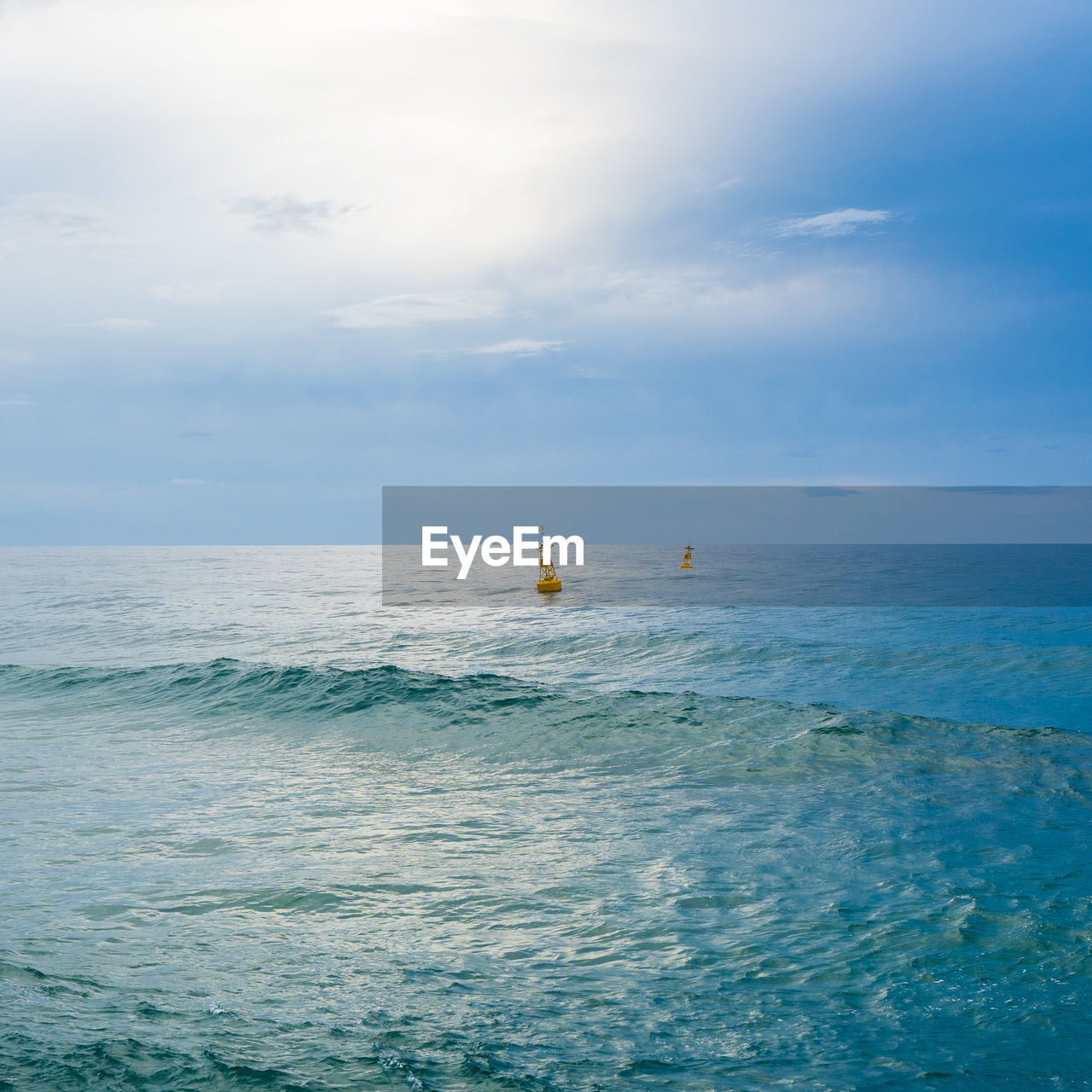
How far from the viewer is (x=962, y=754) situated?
49.1 feet

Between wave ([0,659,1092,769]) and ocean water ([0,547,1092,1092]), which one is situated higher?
ocean water ([0,547,1092,1092])

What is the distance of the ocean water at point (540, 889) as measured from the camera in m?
5.55

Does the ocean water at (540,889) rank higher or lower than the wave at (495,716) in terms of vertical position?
higher

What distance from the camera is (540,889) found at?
8523 mm

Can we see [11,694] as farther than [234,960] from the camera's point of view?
Yes

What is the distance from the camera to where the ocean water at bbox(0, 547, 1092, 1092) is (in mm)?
5547

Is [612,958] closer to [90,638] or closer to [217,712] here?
[217,712]

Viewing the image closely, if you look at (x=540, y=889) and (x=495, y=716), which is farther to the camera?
(x=495, y=716)

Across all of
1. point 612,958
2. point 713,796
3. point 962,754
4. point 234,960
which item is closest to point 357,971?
point 234,960

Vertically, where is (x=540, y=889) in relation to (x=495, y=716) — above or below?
above

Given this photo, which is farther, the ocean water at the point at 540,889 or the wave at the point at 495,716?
the wave at the point at 495,716

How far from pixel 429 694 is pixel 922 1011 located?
15.3 m

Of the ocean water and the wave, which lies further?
the wave

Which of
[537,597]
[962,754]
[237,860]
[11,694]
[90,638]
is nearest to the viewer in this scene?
[237,860]
